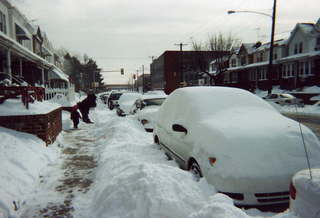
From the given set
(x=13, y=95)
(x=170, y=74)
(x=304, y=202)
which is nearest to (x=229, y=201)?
(x=304, y=202)

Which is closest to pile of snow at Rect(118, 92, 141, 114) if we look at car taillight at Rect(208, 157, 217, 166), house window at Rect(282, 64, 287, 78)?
car taillight at Rect(208, 157, 217, 166)

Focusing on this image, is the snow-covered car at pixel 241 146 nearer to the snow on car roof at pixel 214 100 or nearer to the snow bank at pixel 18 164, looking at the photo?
the snow on car roof at pixel 214 100

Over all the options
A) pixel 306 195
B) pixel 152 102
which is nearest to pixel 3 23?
pixel 152 102

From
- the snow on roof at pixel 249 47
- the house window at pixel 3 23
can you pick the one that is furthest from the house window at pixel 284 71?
the house window at pixel 3 23

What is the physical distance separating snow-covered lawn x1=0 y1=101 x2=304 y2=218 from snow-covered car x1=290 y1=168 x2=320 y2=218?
113mm

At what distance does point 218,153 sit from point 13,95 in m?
5.04

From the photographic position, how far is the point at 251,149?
11.3 feet

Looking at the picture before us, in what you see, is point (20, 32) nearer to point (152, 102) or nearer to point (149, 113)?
point (152, 102)

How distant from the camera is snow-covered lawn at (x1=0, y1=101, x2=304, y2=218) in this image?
2.85 meters

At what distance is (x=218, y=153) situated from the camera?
347 centimetres

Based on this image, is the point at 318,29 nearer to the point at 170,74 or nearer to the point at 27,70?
the point at 27,70

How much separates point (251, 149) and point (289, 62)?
3533 cm

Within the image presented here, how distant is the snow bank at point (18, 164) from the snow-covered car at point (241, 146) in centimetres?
254

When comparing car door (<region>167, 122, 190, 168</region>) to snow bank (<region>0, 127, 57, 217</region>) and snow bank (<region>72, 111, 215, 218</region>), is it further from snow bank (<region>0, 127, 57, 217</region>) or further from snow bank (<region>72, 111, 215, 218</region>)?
snow bank (<region>0, 127, 57, 217</region>)
